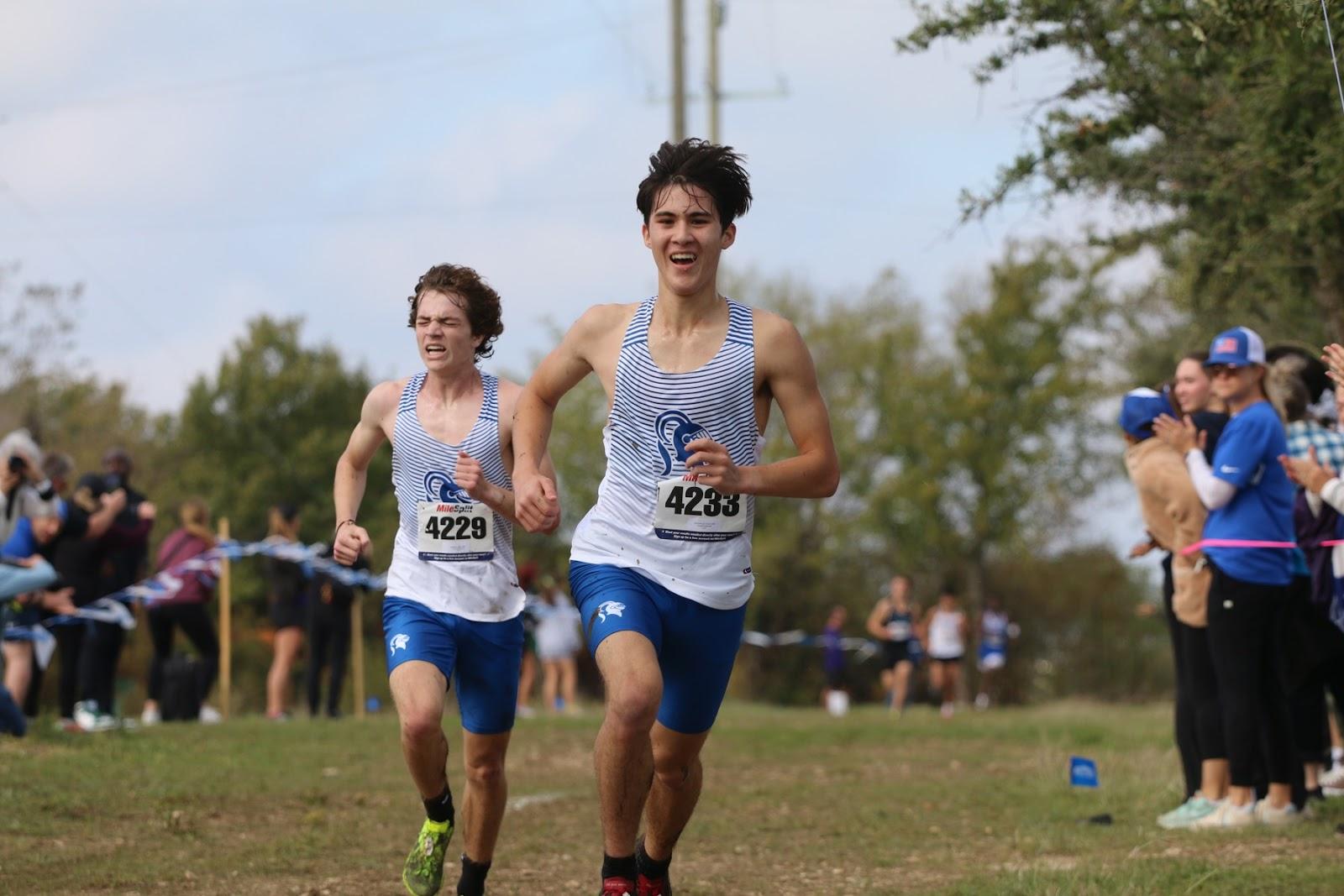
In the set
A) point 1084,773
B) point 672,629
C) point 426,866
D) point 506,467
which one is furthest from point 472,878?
point 1084,773

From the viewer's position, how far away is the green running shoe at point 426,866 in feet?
20.9

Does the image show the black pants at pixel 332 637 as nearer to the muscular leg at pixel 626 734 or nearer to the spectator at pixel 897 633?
the spectator at pixel 897 633

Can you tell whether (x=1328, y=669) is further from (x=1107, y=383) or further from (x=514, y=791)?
(x=1107, y=383)

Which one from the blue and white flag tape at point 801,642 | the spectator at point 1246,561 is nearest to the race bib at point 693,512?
the spectator at point 1246,561

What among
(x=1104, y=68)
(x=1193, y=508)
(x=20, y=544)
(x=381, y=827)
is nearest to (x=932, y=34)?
(x=1104, y=68)

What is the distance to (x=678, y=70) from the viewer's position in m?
23.8

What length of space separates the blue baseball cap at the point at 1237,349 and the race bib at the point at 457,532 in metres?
3.82

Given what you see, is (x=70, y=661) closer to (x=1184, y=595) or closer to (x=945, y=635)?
(x=1184, y=595)

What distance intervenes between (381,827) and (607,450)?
3928 millimetres

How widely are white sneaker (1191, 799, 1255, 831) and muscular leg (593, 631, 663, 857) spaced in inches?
156

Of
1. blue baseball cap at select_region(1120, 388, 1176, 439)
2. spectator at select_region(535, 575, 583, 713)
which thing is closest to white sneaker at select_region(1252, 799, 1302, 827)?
blue baseball cap at select_region(1120, 388, 1176, 439)

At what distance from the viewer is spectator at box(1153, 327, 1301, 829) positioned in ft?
27.3

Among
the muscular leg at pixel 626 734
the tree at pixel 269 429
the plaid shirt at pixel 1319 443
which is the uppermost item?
the tree at pixel 269 429

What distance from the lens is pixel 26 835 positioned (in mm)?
8219
